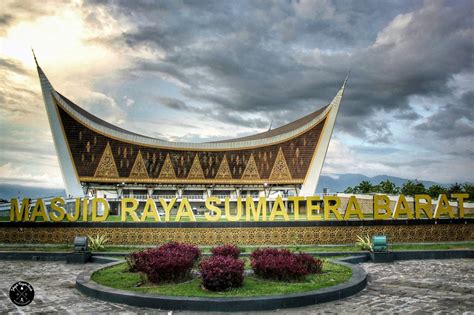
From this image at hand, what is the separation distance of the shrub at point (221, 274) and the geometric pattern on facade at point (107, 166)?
29.6 m

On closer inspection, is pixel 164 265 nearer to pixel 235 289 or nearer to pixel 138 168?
pixel 235 289

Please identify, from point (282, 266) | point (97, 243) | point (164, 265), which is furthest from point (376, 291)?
point (97, 243)

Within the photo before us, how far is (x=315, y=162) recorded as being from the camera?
3634 cm

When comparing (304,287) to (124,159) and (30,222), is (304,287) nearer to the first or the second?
(30,222)

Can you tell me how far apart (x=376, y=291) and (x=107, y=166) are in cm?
3089

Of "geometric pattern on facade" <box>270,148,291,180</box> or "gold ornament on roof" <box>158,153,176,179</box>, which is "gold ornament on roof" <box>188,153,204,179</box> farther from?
"geometric pattern on facade" <box>270,148,291,180</box>

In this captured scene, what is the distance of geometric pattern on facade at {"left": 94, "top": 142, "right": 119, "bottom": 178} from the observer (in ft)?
114

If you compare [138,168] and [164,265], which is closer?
[164,265]

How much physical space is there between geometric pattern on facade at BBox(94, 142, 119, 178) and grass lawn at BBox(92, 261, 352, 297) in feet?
89.2

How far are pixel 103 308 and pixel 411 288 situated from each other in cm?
601

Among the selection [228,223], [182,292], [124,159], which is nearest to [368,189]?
[124,159]

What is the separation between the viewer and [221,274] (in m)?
6.99
